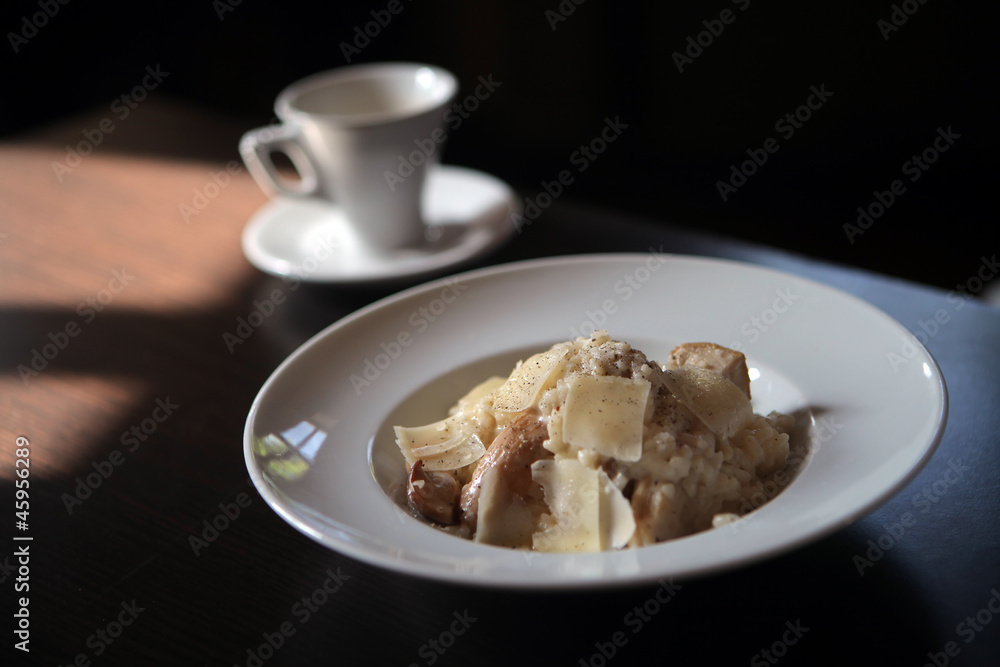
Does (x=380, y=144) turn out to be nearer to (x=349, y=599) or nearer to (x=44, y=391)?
(x=44, y=391)

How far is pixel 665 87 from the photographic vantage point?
358 cm

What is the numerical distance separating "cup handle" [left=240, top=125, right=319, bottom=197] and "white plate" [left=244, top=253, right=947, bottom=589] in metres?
0.61

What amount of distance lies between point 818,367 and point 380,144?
0.96 m

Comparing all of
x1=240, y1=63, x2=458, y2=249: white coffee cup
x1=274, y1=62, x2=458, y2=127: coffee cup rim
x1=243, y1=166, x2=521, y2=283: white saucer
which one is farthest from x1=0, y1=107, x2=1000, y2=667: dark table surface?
x1=274, y1=62, x2=458, y2=127: coffee cup rim

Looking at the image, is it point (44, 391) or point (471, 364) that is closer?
point (471, 364)

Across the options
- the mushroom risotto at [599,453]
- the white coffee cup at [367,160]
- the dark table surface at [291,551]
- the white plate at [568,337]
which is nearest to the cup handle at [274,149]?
the white coffee cup at [367,160]

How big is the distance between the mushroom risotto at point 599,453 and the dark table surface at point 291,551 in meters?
0.08

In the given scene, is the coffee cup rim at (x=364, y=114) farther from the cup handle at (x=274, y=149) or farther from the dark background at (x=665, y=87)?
the dark background at (x=665, y=87)

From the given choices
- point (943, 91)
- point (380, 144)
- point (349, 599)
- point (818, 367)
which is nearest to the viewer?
point (349, 599)

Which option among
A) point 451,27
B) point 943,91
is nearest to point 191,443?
point 943,91

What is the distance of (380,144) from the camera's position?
167 centimetres

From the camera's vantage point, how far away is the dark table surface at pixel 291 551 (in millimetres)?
828

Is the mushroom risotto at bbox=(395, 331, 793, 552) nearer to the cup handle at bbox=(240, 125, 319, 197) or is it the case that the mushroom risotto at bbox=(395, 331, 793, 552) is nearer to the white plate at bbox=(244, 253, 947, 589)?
the white plate at bbox=(244, 253, 947, 589)

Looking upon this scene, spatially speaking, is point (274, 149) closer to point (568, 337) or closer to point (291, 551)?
point (568, 337)
